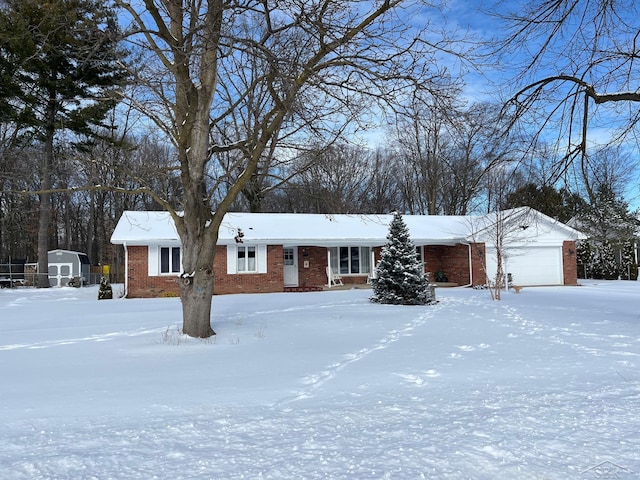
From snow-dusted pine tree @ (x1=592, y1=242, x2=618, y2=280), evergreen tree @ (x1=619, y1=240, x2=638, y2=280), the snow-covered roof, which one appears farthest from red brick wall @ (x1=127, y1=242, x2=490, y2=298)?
evergreen tree @ (x1=619, y1=240, x2=638, y2=280)

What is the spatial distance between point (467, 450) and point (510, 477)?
464 millimetres

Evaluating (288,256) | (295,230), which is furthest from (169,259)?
(295,230)

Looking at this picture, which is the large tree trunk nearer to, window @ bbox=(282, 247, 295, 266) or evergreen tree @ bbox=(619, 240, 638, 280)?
window @ bbox=(282, 247, 295, 266)

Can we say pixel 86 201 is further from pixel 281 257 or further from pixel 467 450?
pixel 467 450

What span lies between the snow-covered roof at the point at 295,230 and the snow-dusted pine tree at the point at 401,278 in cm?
415

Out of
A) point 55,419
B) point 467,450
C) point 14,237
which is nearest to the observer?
point 467,450

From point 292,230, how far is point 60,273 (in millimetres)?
18538

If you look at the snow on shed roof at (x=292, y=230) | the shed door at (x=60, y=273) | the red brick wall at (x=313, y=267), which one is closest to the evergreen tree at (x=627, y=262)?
the snow on shed roof at (x=292, y=230)

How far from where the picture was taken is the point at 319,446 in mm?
3855

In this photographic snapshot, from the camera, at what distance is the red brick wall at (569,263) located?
25.1 metres

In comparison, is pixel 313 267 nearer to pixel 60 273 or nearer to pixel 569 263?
pixel 569 263

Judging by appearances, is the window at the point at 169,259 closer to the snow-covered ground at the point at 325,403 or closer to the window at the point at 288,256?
the window at the point at 288,256

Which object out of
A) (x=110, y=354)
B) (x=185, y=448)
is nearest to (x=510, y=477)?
(x=185, y=448)

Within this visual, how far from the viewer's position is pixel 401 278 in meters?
16.1
